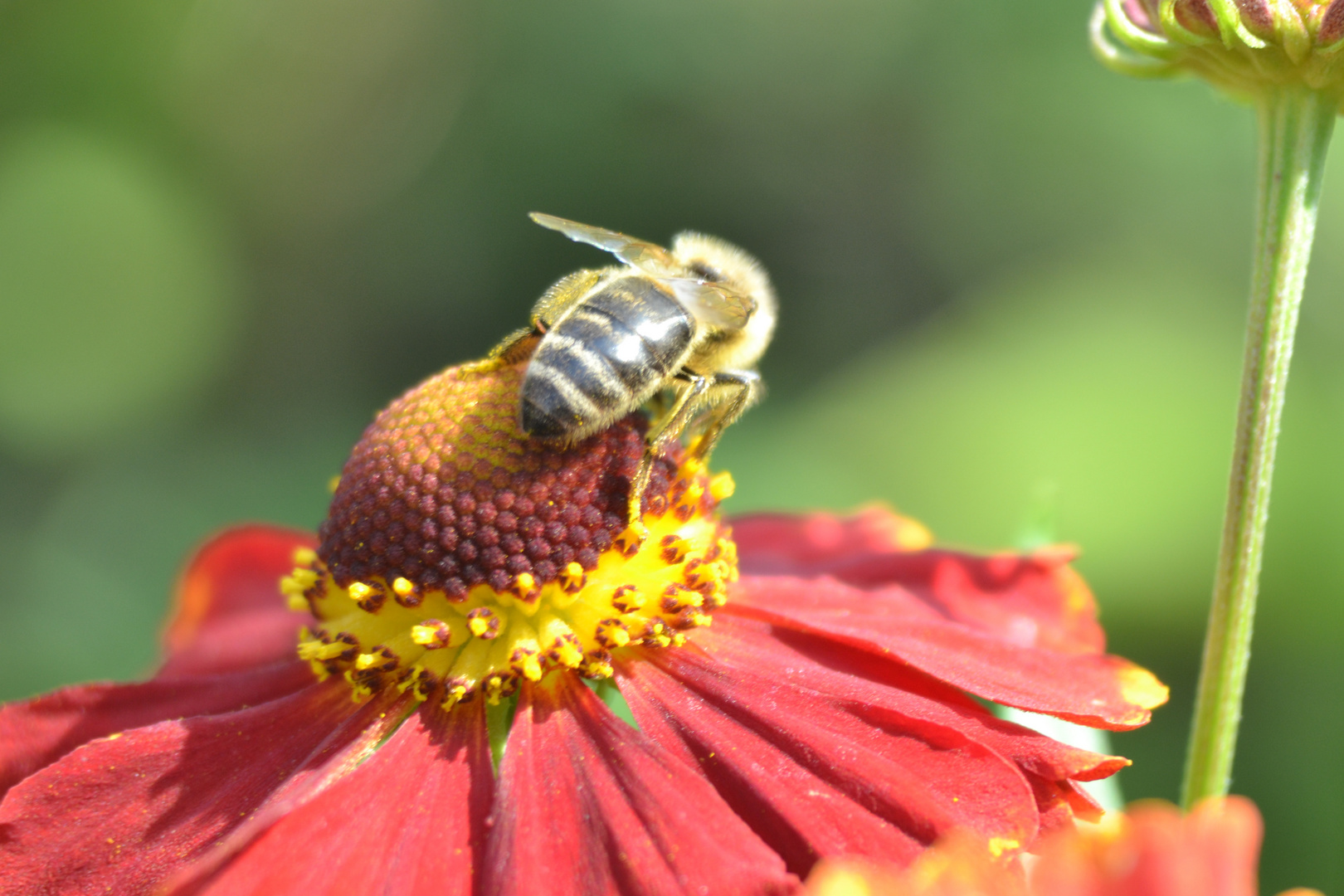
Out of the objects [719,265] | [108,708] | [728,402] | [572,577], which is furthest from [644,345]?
[108,708]

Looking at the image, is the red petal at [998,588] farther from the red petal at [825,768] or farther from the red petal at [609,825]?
the red petal at [609,825]

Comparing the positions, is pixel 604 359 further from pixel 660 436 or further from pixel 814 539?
pixel 814 539

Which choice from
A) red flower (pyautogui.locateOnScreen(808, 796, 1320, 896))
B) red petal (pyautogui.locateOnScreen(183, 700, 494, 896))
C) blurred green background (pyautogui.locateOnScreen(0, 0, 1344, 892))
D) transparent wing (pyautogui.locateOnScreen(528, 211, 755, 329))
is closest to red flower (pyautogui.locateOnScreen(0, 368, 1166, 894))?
red petal (pyautogui.locateOnScreen(183, 700, 494, 896))

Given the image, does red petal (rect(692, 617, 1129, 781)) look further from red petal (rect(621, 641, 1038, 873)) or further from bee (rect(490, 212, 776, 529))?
bee (rect(490, 212, 776, 529))

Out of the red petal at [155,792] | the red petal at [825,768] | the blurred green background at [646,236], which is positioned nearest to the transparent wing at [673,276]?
→ the red petal at [825,768]

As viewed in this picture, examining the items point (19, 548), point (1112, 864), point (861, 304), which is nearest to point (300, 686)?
point (1112, 864)

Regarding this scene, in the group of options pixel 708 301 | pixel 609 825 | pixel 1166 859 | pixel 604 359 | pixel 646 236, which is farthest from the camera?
pixel 646 236

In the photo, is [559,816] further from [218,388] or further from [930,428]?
[218,388]
